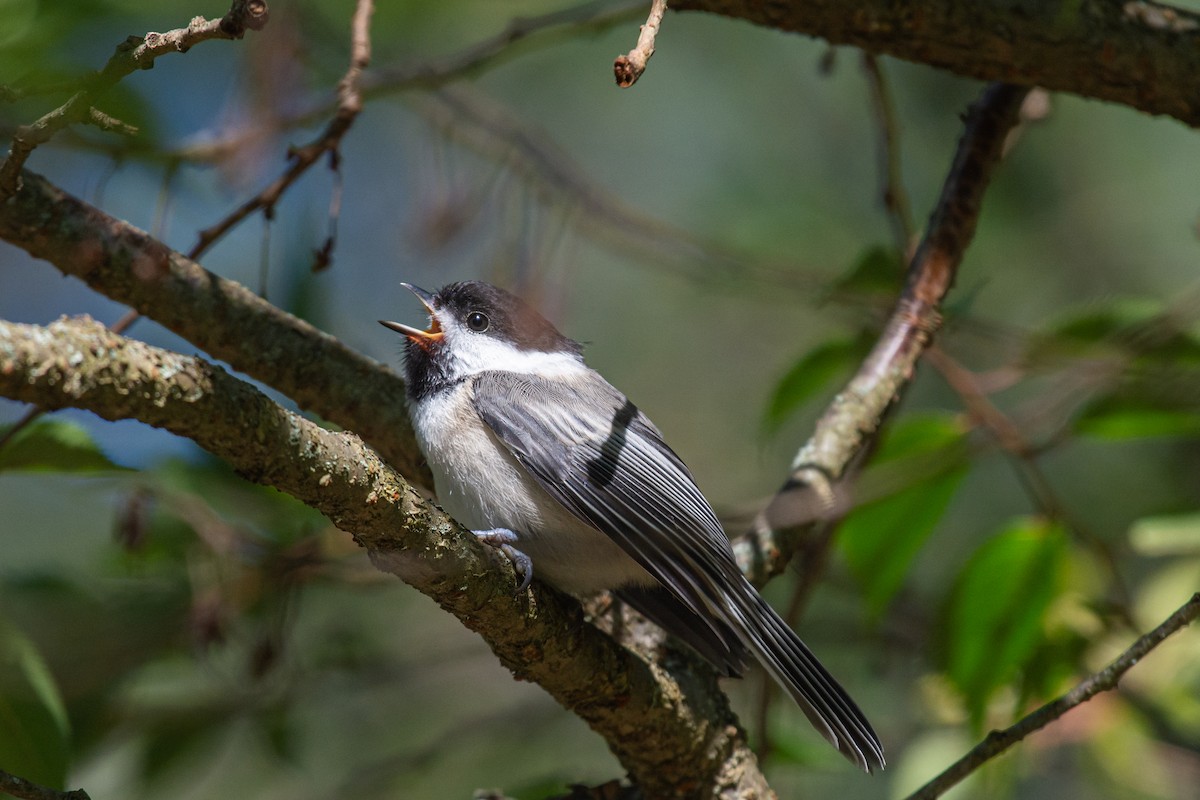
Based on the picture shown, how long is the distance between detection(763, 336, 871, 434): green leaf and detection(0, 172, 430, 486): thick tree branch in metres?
0.92

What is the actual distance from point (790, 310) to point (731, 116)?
1214mm

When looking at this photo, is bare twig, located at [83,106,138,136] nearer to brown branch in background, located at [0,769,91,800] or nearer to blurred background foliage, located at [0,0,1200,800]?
blurred background foliage, located at [0,0,1200,800]

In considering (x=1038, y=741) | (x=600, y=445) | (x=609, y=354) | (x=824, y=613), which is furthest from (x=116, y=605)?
(x=609, y=354)

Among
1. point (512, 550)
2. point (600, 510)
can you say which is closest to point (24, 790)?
point (512, 550)

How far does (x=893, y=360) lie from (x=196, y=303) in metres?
1.58

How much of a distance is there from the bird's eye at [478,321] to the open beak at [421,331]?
80 mm

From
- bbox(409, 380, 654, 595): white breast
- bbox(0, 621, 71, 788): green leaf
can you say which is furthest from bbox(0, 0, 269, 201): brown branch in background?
bbox(409, 380, 654, 595): white breast

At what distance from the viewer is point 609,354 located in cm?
640

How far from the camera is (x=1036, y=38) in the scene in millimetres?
2193

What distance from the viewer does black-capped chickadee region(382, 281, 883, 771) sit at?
2002 millimetres

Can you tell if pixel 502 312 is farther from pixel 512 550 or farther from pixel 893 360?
pixel 893 360

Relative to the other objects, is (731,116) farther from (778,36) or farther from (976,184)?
(976,184)

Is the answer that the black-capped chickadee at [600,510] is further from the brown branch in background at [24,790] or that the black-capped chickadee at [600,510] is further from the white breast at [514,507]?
the brown branch in background at [24,790]

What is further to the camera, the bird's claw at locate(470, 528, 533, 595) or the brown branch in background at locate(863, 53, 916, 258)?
the brown branch in background at locate(863, 53, 916, 258)
